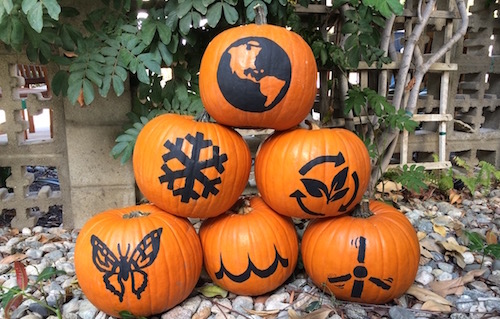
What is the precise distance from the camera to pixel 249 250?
4.84ft

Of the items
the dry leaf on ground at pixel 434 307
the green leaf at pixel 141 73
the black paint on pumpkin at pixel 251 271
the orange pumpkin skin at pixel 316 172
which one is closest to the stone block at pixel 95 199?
the green leaf at pixel 141 73

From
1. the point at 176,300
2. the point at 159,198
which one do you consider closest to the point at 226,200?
the point at 159,198

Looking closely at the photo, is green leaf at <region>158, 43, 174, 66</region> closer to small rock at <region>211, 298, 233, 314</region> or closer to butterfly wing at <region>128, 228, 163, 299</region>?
butterfly wing at <region>128, 228, 163, 299</region>

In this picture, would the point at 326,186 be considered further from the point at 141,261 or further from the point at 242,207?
the point at 141,261

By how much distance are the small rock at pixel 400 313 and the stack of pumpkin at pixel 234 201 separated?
59 millimetres

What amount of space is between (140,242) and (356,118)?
1658 mm

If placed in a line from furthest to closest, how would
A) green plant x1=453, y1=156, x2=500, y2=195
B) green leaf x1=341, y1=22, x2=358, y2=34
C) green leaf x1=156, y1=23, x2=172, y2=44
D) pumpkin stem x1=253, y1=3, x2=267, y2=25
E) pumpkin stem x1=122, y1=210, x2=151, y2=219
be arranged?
green plant x1=453, y1=156, x2=500, y2=195
green leaf x1=341, y1=22, x2=358, y2=34
green leaf x1=156, y1=23, x2=172, y2=44
pumpkin stem x1=253, y1=3, x2=267, y2=25
pumpkin stem x1=122, y1=210, x2=151, y2=219

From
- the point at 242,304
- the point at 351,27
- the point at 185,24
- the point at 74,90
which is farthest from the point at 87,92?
the point at 351,27

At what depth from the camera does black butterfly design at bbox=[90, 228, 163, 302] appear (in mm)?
1356

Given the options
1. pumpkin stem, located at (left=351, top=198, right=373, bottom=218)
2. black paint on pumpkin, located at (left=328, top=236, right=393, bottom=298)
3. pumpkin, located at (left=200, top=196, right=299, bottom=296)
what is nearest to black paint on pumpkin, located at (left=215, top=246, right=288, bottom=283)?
pumpkin, located at (left=200, top=196, right=299, bottom=296)

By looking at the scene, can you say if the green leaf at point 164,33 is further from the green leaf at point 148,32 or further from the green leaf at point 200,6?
the green leaf at point 200,6

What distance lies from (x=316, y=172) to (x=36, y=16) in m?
1.11

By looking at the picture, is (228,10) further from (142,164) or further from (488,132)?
(488,132)

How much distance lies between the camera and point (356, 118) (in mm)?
2533
